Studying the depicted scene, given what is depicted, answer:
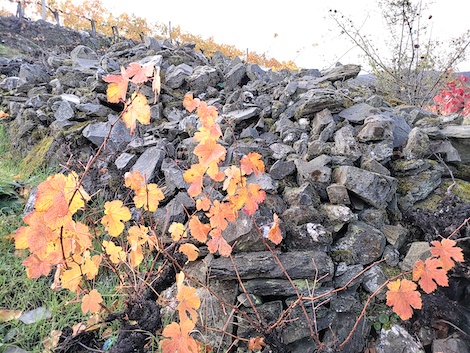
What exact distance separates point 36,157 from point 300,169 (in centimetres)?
287

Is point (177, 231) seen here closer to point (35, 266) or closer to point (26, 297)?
point (35, 266)

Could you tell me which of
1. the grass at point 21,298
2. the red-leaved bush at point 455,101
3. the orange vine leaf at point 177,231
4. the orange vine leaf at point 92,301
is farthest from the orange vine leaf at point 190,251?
the red-leaved bush at point 455,101

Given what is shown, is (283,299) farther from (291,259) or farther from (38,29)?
(38,29)

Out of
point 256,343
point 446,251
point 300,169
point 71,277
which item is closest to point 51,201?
point 71,277

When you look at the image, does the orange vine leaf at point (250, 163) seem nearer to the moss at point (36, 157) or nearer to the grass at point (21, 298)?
the grass at point (21, 298)

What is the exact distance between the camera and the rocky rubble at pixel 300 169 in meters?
1.82

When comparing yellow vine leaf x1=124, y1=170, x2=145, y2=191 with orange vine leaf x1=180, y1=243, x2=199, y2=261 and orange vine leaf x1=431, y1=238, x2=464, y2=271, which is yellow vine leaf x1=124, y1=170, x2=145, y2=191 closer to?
orange vine leaf x1=180, y1=243, x2=199, y2=261

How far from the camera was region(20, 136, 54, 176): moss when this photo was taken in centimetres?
346

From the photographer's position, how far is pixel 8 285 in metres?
2.08

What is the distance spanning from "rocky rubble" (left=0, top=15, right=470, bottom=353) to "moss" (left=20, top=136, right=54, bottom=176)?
2 centimetres

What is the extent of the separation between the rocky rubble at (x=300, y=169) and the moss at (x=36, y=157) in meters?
0.02

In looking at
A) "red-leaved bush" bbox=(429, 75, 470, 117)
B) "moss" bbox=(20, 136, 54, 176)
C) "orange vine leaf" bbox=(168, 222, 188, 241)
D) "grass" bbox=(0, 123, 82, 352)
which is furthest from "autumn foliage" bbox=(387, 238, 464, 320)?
"red-leaved bush" bbox=(429, 75, 470, 117)

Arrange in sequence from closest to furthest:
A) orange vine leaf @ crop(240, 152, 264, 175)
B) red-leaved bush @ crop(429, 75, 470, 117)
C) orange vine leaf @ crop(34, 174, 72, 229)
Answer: orange vine leaf @ crop(34, 174, 72, 229) → orange vine leaf @ crop(240, 152, 264, 175) → red-leaved bush @ crop(429, 75, 470, 117)

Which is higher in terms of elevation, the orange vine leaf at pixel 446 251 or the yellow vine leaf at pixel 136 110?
the yellow vine leaf at pixel 136 110
